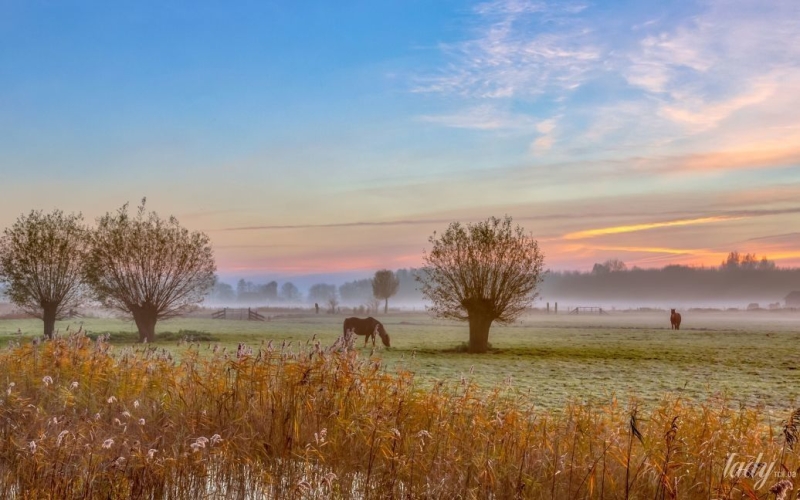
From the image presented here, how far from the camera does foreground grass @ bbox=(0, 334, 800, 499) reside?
8180mm

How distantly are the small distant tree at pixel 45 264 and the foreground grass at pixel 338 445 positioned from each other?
30688mm

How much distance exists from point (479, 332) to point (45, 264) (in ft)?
88.4

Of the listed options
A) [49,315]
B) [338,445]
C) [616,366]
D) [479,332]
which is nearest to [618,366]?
[616,366]

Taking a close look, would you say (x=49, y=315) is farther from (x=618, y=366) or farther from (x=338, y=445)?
(x=338, y=445)

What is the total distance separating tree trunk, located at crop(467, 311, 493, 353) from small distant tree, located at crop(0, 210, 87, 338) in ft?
80.7

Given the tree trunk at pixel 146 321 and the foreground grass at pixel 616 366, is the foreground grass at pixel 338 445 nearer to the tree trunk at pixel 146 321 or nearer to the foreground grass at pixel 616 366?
the foreground grass at pixel 616 366

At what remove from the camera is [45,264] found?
132 ft

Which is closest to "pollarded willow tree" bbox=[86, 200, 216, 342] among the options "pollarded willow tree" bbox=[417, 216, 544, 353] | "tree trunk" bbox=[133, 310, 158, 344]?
"tree trunk" bbox=[133, 310, 158, 344]

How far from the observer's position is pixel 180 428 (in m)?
11.0

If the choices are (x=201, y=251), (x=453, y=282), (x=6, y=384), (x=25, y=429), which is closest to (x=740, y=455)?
(x=25, y=429)

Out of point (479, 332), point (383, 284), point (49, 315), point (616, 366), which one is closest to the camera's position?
point (616, 366)

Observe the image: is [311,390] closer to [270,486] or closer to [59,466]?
[270,486]

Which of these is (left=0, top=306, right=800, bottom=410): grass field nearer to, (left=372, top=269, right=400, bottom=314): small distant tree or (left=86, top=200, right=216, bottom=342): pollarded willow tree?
(left=86, top=200, right=216, bottom=342): pollarded willow tree

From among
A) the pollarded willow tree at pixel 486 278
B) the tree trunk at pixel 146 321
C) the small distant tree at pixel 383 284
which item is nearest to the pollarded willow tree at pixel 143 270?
the tree trunk at pixel 146 321
